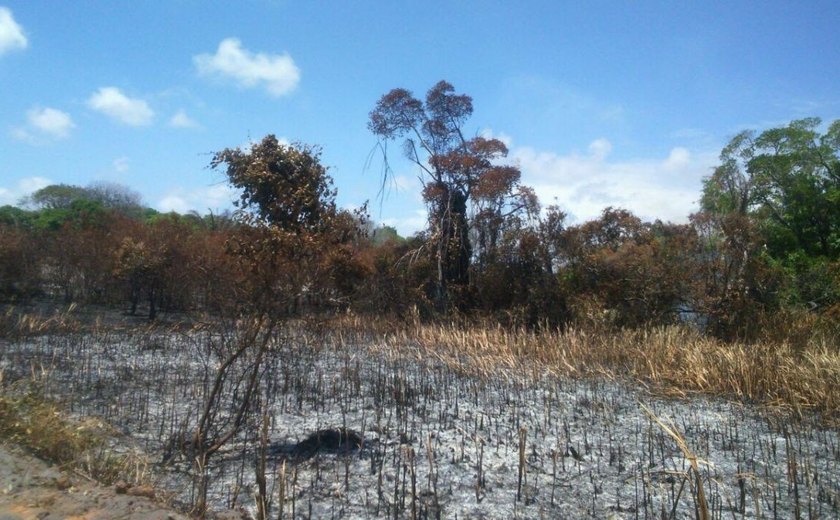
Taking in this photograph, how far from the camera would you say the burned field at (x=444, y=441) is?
21.7 ft

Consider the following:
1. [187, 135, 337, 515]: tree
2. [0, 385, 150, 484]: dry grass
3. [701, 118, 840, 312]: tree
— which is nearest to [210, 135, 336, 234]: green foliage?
→ [187, 135, 337, 515]: tree

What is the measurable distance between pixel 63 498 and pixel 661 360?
965 centimetres

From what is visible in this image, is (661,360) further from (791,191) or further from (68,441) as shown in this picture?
(791,191)

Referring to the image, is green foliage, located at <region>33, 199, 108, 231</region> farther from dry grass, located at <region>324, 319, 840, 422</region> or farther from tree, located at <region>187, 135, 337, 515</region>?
tree, located at <region>187, 135, 337, 515</region>

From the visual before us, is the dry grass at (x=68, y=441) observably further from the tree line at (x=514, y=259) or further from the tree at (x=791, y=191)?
the tree at (x=791, y=191)

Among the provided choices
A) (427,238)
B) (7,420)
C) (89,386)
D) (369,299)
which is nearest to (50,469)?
(7,420)

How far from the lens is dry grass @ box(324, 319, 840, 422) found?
1067cm

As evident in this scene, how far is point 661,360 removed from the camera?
41.4 feet

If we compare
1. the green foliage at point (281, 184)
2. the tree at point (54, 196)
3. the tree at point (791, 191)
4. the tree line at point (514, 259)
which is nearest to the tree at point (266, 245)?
the green foliage at point (281, 184)

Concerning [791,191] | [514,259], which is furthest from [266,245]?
[791,191]

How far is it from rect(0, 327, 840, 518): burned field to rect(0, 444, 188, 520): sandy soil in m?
0.58

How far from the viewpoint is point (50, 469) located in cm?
677

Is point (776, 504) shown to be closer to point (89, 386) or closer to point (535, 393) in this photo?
point (535, 393)

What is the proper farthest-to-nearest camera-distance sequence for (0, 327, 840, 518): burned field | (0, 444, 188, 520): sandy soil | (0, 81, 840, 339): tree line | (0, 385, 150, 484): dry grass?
1. (0, 81, 840, 339): tree line
2. (0, 385, 150, 484): dry grass
3. (0, 327, 840, 518): burned field
4. (0, 444, 188, 520): sandy soil
